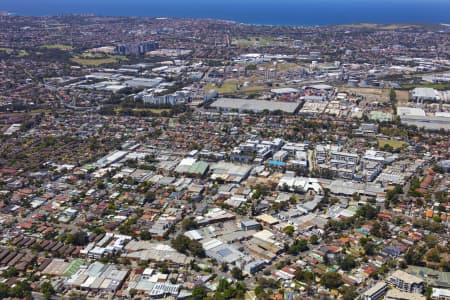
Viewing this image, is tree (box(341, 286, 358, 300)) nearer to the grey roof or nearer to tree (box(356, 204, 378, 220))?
tree (box(356, 204, 378, 220))

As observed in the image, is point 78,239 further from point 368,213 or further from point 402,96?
point 402,96

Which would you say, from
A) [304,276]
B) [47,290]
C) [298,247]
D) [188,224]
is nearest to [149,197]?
[188,224]

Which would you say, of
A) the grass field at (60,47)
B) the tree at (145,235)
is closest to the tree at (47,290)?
the tree at (145,235)

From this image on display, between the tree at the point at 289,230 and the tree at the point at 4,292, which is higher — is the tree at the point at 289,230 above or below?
above

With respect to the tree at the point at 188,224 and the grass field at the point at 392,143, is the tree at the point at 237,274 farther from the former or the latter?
the grass field at the point at 392,143

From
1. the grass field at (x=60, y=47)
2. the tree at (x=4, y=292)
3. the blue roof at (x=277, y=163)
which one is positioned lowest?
the tree at (x=4, y=292)

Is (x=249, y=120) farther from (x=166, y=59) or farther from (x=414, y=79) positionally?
(x=166, y=59)

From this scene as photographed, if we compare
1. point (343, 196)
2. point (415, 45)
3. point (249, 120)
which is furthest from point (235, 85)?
point (415, 45)

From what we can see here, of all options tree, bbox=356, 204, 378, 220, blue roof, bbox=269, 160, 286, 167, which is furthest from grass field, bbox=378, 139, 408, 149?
tree, bbox=356, 204, 378, 220
